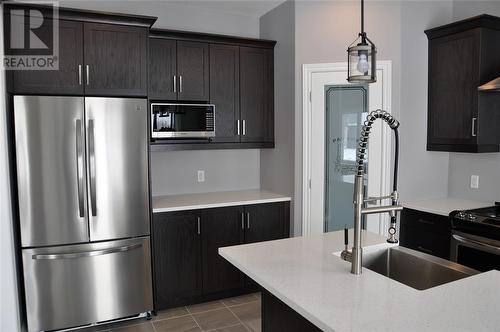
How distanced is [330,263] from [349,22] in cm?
248

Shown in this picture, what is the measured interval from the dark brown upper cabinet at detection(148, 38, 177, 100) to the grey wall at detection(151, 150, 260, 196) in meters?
0.64

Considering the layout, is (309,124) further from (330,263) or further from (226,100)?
(330,263)

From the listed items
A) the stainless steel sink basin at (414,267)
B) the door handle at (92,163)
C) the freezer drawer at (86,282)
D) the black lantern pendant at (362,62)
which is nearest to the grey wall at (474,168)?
the stainless steel sink basin at (414,267)

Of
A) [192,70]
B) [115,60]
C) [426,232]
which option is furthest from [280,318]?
[192,70]

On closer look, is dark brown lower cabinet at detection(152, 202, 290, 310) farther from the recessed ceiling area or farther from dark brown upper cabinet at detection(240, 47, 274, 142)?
the recessed ceiling area

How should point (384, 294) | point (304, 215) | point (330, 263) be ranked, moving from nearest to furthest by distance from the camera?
point (384, 294) → point (330, 263) → point (304, 215)

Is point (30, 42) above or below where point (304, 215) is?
above

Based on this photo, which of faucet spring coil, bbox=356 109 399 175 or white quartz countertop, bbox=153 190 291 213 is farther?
white quartz countertop, bbox=153 190 291 213

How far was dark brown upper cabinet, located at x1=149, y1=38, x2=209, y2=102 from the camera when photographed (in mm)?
3600

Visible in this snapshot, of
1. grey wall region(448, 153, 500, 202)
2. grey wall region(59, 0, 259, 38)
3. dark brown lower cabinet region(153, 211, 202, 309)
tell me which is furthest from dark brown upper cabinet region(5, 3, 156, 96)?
grey wall region(448, 153, 500, 202)

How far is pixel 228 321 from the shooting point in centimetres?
332

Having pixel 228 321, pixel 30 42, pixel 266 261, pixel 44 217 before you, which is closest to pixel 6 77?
pixel 30 42

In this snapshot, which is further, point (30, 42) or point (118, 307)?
point (118, 307)

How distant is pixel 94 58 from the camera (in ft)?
10.2
